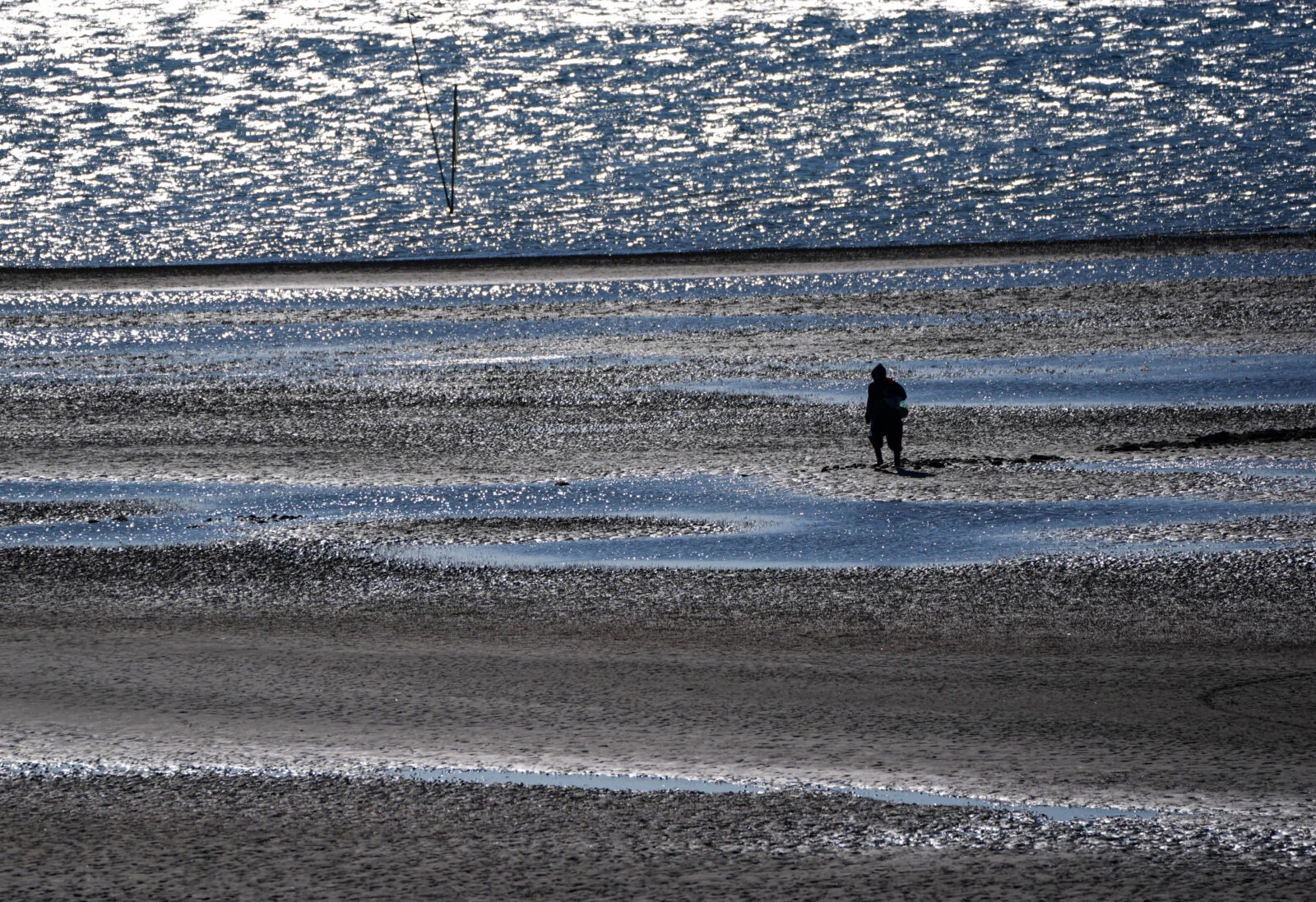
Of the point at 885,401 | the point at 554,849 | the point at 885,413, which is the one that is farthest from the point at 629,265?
the point at 554,849

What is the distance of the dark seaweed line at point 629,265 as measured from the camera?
129ft

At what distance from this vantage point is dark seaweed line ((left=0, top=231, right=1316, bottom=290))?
39.4 meters

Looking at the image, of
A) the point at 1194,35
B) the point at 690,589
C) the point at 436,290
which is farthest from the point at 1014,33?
the point at 690,589

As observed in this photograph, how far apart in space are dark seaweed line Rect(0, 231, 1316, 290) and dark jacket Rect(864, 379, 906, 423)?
20799mm

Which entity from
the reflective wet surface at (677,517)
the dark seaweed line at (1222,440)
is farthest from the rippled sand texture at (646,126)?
the reflective wet surface at (677,517)

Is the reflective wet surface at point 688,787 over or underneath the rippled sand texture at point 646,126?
underneath

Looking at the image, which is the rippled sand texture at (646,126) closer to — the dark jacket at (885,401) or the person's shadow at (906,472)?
the dark jacket at (885,401)

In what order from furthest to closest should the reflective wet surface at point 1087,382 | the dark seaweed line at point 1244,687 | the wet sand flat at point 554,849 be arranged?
1. the reflective wet surface at point 1087,382
2. the dark seaweed line at point 1244,687
3. the wet sand flat at point 554,849

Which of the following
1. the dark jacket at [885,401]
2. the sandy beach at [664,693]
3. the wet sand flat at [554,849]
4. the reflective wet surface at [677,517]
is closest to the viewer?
the wet sand flat at [554,849]

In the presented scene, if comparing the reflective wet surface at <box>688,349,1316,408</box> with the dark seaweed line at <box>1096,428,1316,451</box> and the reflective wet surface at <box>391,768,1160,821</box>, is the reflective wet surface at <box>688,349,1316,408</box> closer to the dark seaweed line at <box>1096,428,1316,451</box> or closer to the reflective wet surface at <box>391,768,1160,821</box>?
the dark seaweed line at <box>1096,428,1316,451</box>

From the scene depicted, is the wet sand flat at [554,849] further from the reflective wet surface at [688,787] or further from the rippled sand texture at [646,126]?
the rippled sand texture at [646,126]

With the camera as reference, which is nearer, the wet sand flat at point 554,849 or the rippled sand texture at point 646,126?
the wet sand flat at point 554,849

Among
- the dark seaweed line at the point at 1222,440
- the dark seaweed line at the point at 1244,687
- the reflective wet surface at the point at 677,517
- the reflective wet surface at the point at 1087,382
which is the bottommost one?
the dark seaweed line at the point at 1244,687

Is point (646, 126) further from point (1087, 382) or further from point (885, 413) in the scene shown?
point (885, 413)
